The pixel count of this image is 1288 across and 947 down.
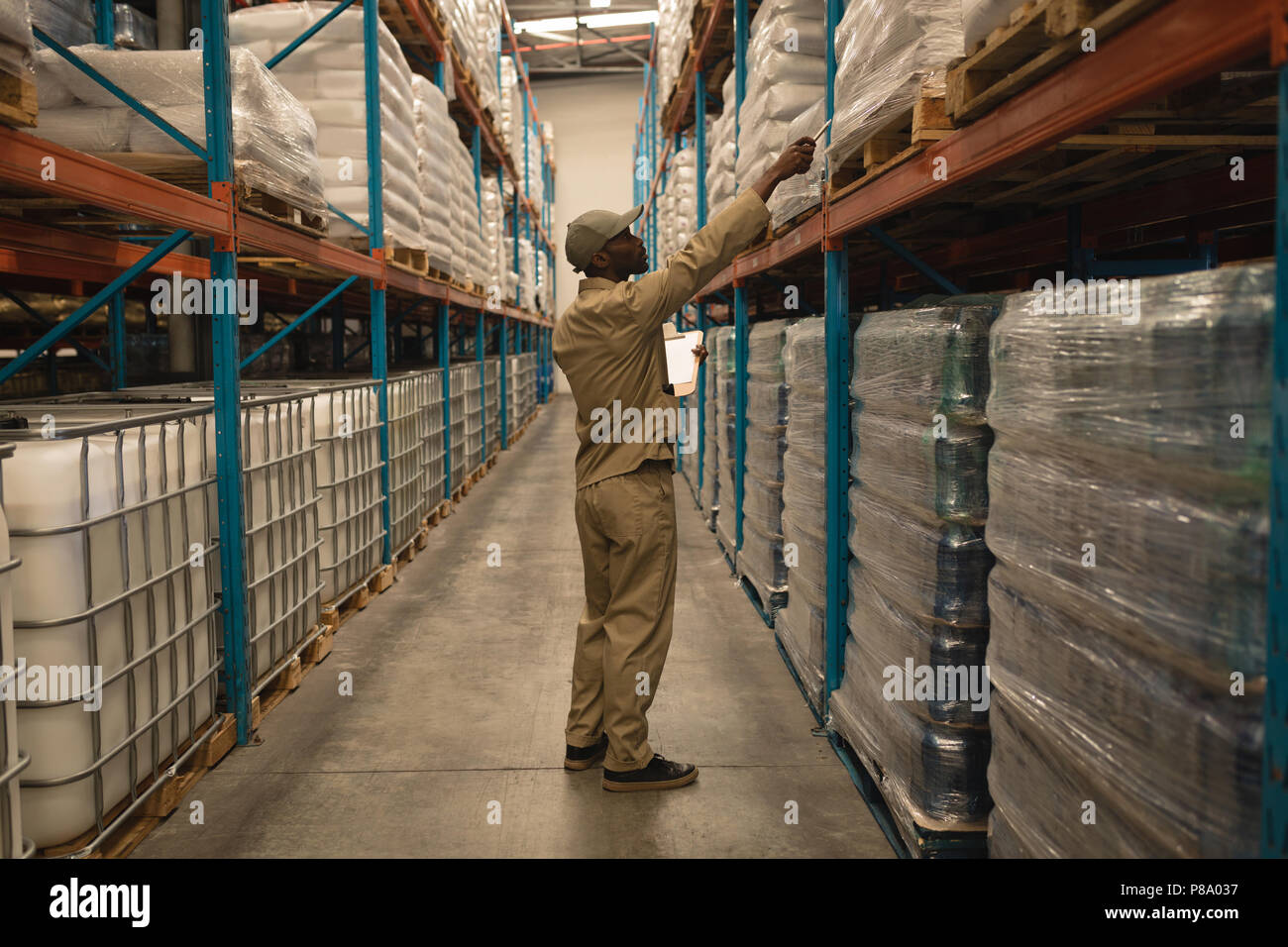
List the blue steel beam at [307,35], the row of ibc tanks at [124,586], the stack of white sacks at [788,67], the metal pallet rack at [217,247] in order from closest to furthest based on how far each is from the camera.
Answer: the row of ibc tanks at [124,586] → the metal pallet rack at [217,247] → the stack of white sacks at [788,67] → the blue steel beam at [307,35]

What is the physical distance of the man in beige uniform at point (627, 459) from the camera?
3.39m

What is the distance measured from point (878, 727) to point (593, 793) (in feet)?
3.47

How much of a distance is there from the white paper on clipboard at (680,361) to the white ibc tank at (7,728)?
208cm

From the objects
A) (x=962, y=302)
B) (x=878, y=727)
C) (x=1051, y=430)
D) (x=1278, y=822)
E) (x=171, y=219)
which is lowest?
(x=878, y=727)

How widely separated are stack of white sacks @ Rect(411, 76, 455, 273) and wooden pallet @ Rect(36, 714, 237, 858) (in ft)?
16.2

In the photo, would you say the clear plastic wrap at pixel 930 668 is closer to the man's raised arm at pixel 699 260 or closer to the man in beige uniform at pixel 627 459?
the man in beige uniform at pixel 627 459

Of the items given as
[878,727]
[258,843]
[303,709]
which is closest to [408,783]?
[258,843]

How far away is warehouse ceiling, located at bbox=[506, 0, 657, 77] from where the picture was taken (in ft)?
74.6

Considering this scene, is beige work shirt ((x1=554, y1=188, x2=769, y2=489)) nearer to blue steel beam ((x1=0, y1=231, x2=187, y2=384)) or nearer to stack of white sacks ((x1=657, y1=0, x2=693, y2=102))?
blue steel beam ((x1=0, y1=231, x2=187, y2=384))

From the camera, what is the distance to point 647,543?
345 cm

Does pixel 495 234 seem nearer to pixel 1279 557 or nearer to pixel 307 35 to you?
pixel 307 35

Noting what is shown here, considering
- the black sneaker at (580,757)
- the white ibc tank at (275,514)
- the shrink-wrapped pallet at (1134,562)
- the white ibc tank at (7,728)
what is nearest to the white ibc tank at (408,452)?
the white ibc tank at (275,514)

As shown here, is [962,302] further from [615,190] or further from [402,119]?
[615,190]

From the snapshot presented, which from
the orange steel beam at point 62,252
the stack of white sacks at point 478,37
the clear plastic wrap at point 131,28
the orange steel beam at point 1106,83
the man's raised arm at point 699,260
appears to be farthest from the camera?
the stack of white sacks at point 478,37
